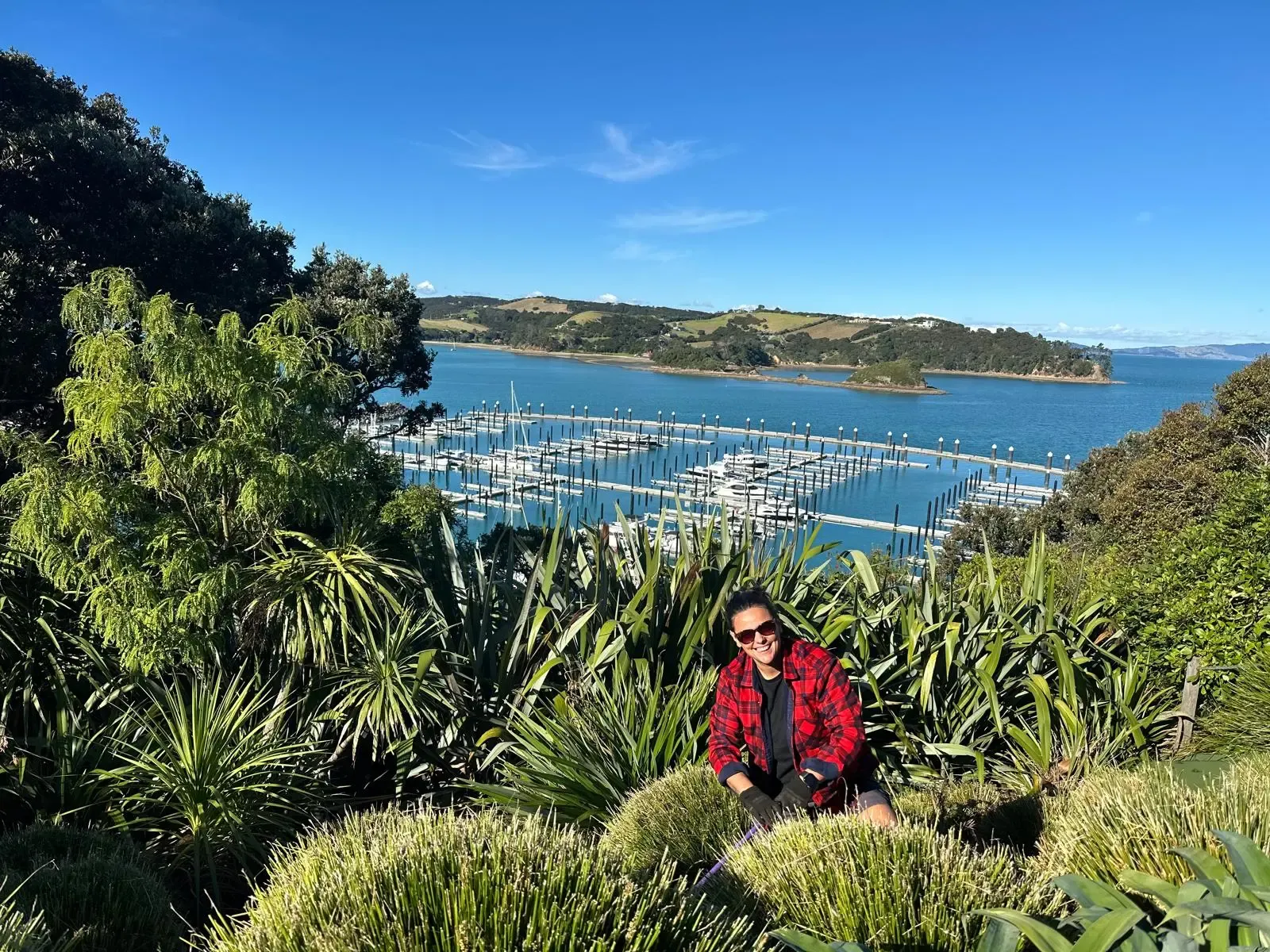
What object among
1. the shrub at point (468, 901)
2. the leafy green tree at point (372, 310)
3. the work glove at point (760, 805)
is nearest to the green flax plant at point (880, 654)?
the work glove at point (760, 805)

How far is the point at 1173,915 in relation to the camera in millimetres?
1355

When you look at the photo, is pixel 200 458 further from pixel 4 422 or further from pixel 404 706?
pixel 4 422

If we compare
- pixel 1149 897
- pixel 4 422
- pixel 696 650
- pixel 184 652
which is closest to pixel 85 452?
pixel 184 652

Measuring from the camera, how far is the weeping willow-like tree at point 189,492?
3318 mm

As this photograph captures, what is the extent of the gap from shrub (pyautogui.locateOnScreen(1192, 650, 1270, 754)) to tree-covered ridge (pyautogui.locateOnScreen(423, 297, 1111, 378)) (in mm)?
157033

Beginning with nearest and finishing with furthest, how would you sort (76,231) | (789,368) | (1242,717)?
(1242,717) < (76,231) < (789,368)

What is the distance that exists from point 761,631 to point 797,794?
1.47 feet

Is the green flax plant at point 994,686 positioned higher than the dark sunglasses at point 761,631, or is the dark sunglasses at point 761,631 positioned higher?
the dark sunglasses at point 761,631

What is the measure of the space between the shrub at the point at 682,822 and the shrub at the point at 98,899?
→ 118cm

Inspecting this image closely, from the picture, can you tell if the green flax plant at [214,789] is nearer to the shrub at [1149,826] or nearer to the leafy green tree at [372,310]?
the shrub at [1149,826]

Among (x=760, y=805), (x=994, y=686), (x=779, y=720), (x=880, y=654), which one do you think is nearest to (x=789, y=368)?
(x=880, y=654)

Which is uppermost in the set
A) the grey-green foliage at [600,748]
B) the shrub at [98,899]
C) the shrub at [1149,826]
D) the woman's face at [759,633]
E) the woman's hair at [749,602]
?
the woman's hair at [749,602]

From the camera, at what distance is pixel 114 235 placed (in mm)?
11766

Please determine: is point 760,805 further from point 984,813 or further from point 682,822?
point 984,813
